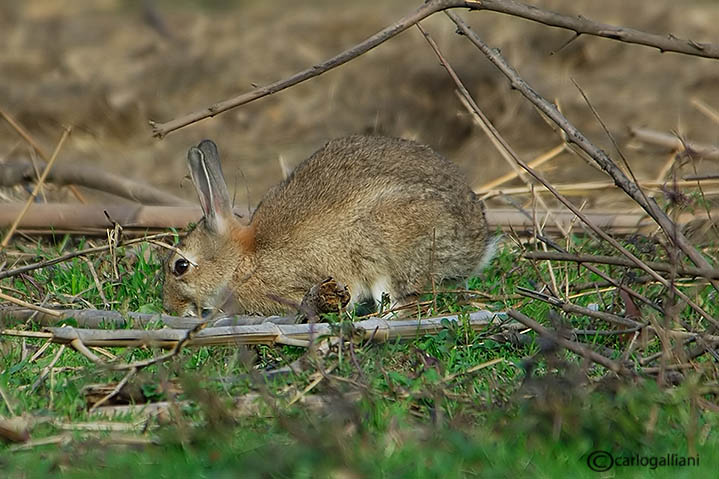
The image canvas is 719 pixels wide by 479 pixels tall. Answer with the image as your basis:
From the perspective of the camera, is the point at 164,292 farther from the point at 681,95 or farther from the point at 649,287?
the point at 681,95

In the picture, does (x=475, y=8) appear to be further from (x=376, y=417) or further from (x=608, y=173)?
(x=376, y=417)

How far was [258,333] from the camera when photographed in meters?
4.81

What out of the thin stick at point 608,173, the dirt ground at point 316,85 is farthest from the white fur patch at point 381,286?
the dirt ground at point 316,85

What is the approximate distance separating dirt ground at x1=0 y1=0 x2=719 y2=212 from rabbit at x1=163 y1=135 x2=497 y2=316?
3.28m

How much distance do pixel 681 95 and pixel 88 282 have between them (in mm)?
8051

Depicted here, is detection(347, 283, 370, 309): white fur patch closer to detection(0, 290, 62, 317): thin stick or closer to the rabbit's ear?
→ the rabbit's ear

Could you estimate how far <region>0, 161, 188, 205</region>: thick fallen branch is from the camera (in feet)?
25.3

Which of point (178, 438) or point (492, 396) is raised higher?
point (178, 438)

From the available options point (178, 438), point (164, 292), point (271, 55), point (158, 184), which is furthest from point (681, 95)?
point (178, 438)

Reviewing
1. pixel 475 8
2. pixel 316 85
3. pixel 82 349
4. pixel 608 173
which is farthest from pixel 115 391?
pixel 316 85

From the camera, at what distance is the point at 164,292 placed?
6117mm

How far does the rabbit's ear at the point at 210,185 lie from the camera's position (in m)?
6.06

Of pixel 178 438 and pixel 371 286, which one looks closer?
pixel 178 438

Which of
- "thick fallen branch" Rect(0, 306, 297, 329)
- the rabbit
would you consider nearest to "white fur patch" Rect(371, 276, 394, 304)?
the rabbit
